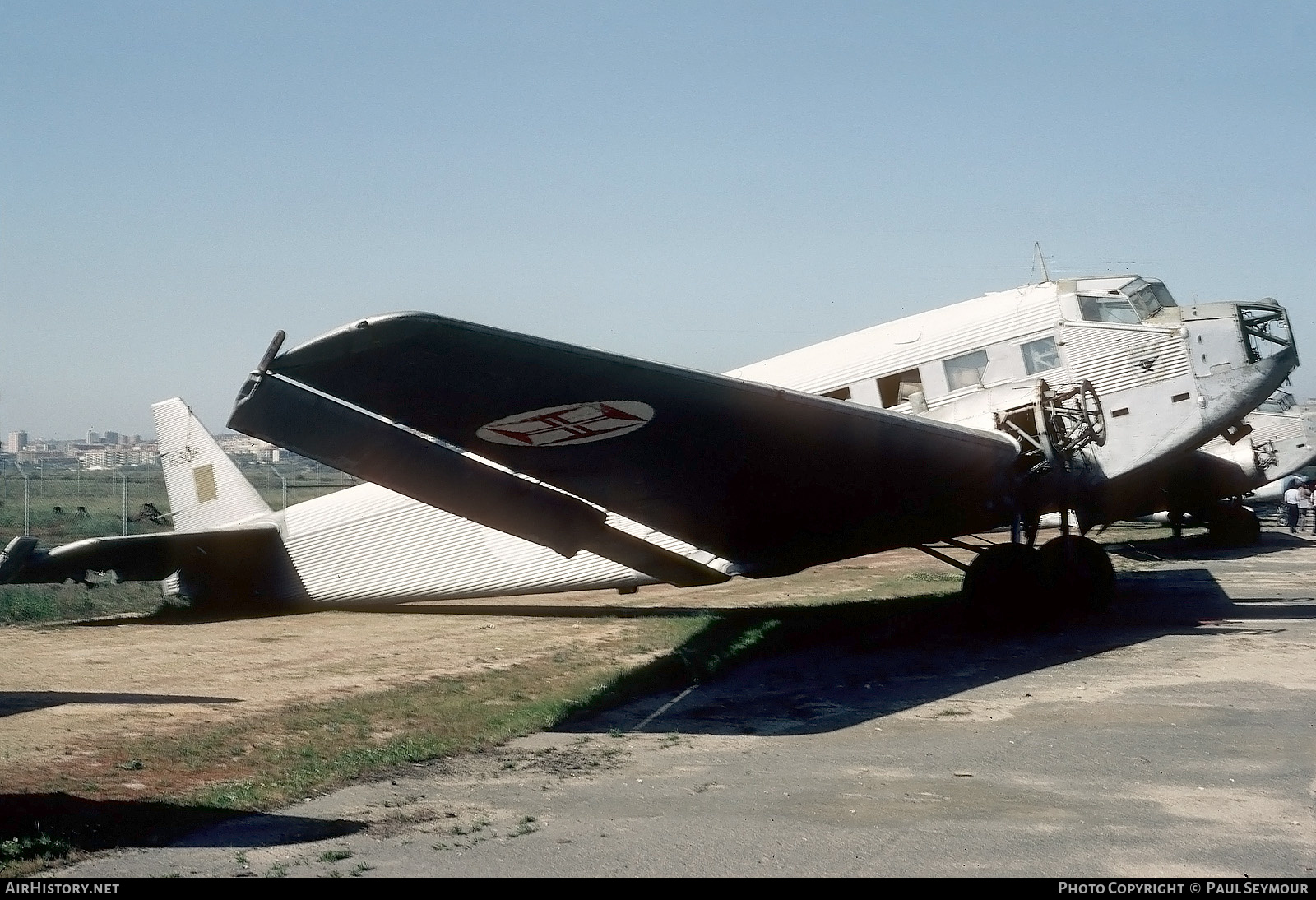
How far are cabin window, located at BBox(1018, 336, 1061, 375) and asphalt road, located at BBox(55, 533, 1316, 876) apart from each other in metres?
3.36

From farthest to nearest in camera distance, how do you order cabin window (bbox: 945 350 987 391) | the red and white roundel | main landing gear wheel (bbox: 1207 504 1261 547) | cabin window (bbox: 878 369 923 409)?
main landing gear wheel (bbox: 1207 504 1261 547) → cabin window (bbox: 878 369 923 409) → cabin window (bbox: 945 350 987 391) → the red and white roundel

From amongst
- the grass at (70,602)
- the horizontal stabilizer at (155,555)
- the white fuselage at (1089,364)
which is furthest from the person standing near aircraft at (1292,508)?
the grass at (70,602)

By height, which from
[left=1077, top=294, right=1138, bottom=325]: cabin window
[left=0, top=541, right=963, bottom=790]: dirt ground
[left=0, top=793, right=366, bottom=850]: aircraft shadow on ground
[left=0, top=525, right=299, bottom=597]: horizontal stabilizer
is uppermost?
[left=1077, top=294, right=1138, bottom=325]: cabin window

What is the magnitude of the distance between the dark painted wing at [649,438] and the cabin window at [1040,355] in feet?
5.63

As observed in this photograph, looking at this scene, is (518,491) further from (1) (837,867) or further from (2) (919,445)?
(1) (837,867)

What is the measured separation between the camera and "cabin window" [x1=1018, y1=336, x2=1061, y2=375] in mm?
12344

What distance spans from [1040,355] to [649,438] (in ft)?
18.7

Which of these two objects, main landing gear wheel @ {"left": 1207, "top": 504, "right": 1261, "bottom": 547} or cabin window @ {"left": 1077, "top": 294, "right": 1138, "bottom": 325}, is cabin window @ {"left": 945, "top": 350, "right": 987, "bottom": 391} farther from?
main landing gear wheel @ {"left": 1207, "top": 504, "right": 1261, "bottom": 547}

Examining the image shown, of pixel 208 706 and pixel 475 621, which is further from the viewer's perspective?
pixel 475 621

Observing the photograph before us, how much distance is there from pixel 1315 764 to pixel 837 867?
10.4ft

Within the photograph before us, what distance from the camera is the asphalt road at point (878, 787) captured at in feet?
16.6

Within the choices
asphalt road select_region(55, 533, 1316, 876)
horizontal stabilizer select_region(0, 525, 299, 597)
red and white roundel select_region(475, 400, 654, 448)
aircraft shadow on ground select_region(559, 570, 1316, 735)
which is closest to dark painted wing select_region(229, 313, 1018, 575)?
red and white roundel select_region(475, 400, 654, 448)
